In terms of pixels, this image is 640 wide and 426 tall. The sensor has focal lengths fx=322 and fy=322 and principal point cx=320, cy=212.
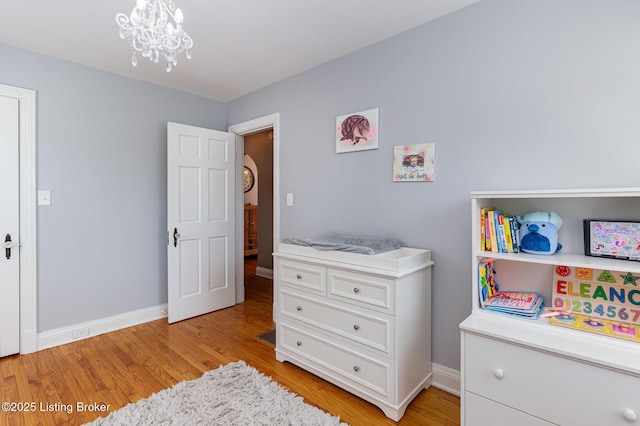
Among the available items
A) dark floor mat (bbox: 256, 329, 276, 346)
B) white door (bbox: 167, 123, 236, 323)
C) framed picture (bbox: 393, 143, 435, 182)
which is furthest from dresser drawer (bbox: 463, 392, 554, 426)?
white door (bbox: 167, 123, 236, 323)

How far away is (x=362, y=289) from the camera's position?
75.5 inches

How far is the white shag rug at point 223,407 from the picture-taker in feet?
5.69

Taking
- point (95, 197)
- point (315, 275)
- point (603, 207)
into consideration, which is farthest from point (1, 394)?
point (603, 207)

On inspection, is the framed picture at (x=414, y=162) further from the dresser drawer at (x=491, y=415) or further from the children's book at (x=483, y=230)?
the dresser drawer at (x=491, y=415)

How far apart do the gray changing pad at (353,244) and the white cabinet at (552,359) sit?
1.98 ft

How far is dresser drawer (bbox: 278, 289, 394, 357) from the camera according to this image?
1820 millimetres

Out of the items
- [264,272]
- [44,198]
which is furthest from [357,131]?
[264,272]

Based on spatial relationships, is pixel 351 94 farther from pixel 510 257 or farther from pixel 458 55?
pixel 510 257

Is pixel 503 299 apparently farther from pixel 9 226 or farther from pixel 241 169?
pixel 9 226

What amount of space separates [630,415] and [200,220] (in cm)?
330

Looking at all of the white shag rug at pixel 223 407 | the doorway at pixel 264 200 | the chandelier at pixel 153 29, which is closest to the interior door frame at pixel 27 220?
the white shag rug at pixel 223 407

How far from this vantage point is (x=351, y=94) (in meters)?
2.56

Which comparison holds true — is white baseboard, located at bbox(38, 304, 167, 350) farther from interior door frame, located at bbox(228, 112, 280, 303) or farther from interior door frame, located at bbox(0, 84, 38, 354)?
interior door frame, located at bbox(228, 112, 280, 303)

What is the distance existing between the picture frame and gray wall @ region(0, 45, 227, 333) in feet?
11.3
